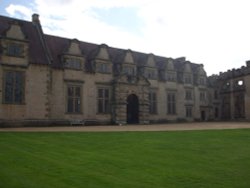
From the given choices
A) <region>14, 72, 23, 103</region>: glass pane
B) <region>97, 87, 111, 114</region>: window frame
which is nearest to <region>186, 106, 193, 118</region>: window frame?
<region>97, 87, 111, 114</region>: window frame

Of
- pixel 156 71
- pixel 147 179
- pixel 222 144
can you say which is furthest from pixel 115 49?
pixel 147 179

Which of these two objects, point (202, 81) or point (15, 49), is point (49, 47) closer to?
point (15, 49)

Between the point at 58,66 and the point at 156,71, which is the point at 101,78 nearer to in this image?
the point at 58,66

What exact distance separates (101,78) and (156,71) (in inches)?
420

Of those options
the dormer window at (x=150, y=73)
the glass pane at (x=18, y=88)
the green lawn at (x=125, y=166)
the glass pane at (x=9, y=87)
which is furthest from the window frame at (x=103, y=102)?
the green lawn at (x=125, y=166)

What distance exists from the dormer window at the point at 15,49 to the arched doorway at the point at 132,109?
16.0 m

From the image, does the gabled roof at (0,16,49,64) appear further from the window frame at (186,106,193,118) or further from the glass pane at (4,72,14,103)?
the window frame at (186,106,193,118)

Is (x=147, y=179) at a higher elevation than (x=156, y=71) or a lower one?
lower

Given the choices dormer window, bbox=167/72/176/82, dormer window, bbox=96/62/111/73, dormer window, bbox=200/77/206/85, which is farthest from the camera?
dormer window, bbox=200/77/206/85

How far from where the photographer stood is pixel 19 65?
3139cm

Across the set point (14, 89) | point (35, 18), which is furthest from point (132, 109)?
point (35, 18)

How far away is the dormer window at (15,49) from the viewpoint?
1222 inches

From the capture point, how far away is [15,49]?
103 ft

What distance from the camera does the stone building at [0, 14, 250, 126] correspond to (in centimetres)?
3126
